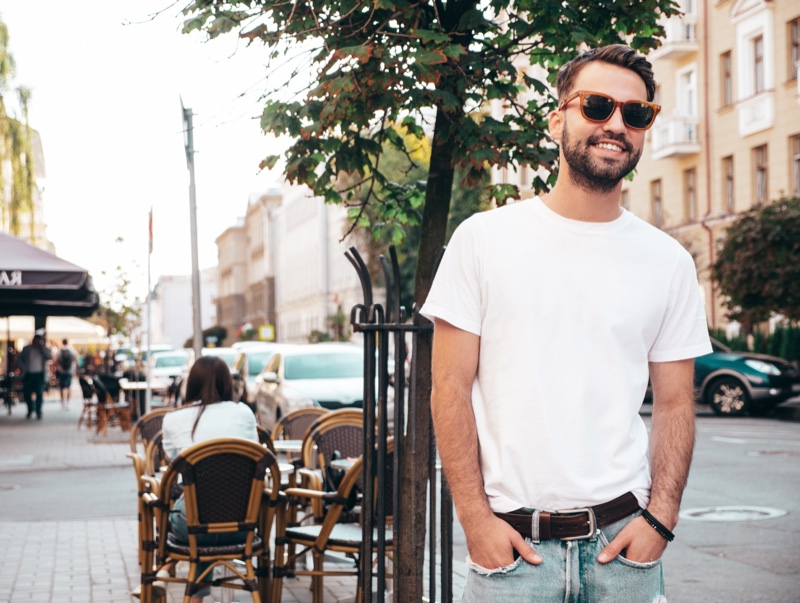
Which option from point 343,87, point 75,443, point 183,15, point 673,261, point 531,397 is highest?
point 183,15

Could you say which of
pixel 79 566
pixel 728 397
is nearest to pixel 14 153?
Result: pixel 728 397

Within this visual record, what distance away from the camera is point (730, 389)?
76.3ft

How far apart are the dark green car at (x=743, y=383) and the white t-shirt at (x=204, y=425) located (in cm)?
1676

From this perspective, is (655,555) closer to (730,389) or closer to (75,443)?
(75,443)

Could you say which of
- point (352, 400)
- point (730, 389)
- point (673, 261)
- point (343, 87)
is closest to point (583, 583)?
point (673, 261)

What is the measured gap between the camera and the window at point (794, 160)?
31.3 m

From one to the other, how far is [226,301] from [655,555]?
14314cm

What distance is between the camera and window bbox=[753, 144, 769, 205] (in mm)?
33031

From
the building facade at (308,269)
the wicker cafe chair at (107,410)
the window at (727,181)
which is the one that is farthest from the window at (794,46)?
the building facade at (308,269)

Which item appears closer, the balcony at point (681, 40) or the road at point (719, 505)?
the road at point (719, 505)

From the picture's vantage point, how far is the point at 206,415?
688 cm

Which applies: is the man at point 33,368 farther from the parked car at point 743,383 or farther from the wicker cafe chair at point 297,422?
the wicker cafe chair at point 297,422

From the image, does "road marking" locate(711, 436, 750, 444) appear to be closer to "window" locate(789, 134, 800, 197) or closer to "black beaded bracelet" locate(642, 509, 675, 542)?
"window" locate(789, 134, 800, 197)

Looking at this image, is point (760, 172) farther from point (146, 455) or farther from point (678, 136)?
point (146, 455)
